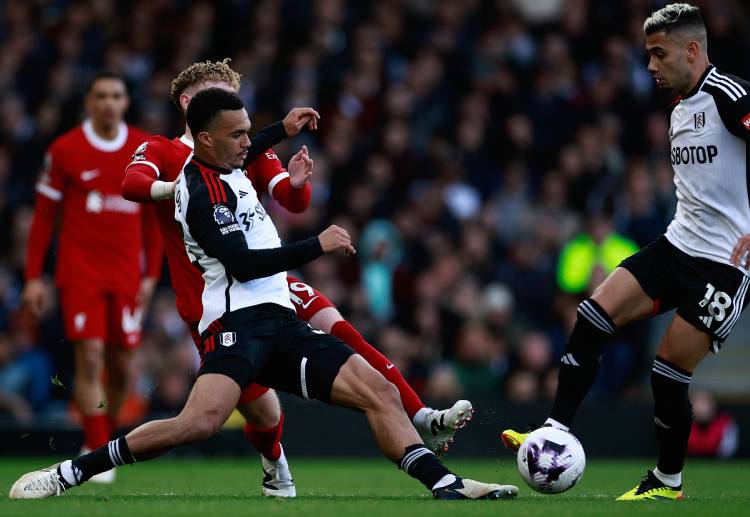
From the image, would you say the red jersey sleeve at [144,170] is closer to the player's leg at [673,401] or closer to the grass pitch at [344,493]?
the grass pitch at [344,493]

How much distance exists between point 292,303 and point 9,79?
30.9ft

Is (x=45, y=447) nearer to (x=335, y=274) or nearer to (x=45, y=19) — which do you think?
(x=335, y=274)

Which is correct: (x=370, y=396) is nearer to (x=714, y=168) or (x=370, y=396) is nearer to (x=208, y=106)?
(x=208, y=106)

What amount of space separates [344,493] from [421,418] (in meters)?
0.85

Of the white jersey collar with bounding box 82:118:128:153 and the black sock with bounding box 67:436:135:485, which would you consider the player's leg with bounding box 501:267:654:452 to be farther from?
the white jersey collar with bounding box 82:118:128:153

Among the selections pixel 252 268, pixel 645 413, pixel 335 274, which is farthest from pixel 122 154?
pixel 645 413

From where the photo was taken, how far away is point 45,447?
40.2ft

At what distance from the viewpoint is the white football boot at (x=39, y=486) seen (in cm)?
685

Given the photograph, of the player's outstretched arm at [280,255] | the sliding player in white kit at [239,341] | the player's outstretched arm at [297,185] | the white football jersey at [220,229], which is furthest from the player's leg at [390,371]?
the player's outstretched arm at [280,255]

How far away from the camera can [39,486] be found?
6855 millimetres

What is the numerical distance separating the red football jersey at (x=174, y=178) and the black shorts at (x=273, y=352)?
64 centimetres

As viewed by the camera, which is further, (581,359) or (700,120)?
(581,359)

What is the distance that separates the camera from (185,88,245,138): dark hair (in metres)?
6.94

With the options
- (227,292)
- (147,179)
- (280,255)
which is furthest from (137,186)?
(280,255)
